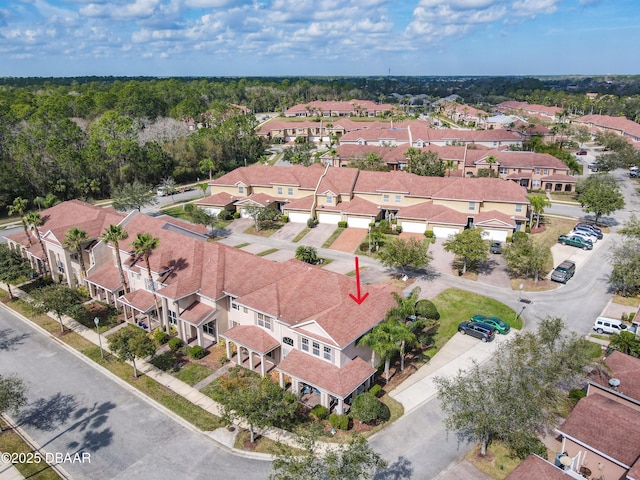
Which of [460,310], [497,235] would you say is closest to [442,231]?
[497,235]

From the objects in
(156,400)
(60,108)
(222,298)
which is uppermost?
(60,108)

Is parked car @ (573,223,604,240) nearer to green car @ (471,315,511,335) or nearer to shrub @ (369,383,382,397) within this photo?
green car @ (471,315,511,335)

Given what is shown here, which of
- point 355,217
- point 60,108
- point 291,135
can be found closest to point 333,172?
point 355,217

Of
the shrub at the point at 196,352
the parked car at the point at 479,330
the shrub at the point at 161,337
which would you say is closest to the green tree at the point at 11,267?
the shrub at the point at 161,337

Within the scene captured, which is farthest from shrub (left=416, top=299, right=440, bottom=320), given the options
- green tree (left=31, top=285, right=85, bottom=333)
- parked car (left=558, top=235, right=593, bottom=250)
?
green tree (left=31, top=285, right=85, bottom=333)

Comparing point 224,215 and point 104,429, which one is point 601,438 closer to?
point 104,429

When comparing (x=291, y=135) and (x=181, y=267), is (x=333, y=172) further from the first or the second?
(x=291, y=135)
